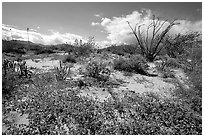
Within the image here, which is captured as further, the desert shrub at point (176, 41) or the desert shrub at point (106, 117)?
the desert shrub at point (176, 41)

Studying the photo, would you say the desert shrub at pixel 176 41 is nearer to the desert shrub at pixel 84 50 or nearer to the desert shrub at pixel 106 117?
the desert shrub at pixel 84 50

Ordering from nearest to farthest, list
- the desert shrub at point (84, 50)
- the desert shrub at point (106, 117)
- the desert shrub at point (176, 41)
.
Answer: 1. the desert shrub at point (106, 117)
2. the desert shrub at point (84, 50)
3. the desert shrub at point (176, 41)

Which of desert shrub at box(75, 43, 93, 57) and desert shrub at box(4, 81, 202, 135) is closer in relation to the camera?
desert shrub at box(4, 81, 202, 135)

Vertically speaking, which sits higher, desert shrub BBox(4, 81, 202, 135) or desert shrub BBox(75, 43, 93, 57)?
desert shrub BBox(75, 43, 93, 57)

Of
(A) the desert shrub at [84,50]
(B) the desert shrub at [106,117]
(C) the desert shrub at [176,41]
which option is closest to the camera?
(B) the desert shrub at [106,117]

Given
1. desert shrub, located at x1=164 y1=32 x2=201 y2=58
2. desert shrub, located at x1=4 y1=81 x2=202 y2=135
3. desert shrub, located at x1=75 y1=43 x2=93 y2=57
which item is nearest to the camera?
desert shrub, located at x1=4 y1=81 x2=202 y2=135

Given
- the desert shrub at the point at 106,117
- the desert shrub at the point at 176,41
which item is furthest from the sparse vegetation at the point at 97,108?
the desert shrub at the point at 176,41

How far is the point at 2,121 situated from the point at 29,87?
2.30m

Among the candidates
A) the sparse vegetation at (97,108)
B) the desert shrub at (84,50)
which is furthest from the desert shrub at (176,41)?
the sparse vegetation at (97,108)

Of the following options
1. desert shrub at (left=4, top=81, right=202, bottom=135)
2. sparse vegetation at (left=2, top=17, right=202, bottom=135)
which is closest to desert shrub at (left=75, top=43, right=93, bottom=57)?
sparse vegetation at (left=2, top=17, right=202, bottom=135)

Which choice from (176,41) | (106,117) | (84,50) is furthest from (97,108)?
(176,41)

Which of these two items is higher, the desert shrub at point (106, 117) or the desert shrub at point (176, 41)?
the desert shrub at point (176, 41)

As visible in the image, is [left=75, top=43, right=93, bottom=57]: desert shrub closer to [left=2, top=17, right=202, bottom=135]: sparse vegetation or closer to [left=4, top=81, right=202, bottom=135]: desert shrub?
[left=2, top=17, right=202, bottom=135]: sparse vegetation

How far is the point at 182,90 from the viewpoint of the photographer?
221 inches
